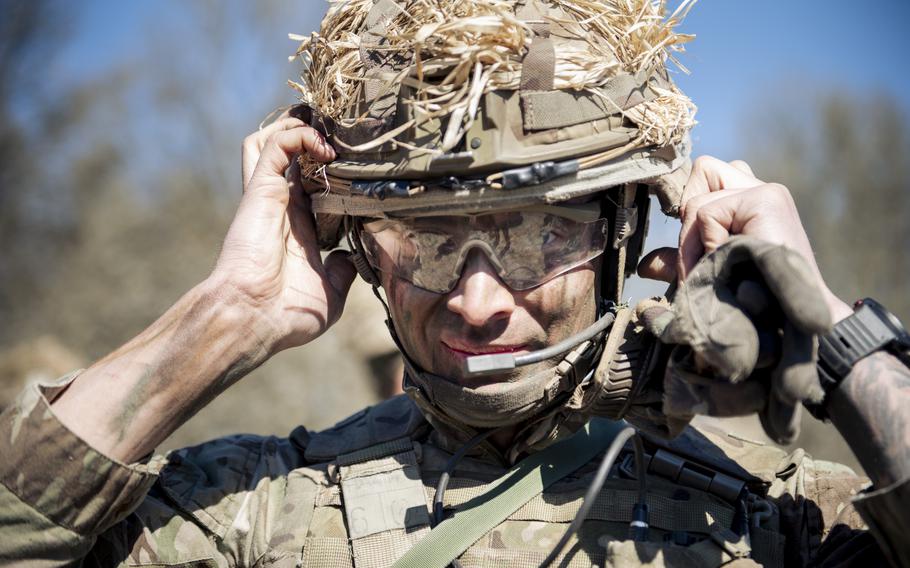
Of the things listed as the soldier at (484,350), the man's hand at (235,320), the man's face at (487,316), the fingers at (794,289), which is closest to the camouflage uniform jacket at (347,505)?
the soldier at (484,350)

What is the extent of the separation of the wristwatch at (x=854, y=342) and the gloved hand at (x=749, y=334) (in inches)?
8.5

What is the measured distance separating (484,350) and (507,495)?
527 millimetres

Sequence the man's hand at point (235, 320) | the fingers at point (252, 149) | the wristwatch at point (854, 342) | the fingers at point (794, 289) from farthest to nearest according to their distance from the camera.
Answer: the fingers at point (252, 149) → the man's hand at point (235, 320) → the wristwatch at point (854, 342) → the fingers at point (794, 289)

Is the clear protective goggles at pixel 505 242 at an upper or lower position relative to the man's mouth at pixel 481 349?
upper

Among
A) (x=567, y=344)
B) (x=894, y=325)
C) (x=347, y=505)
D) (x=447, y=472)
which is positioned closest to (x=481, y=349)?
(x=567, y=344)

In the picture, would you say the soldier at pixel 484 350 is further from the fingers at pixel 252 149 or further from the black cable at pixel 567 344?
the fingers at pixel 252 149

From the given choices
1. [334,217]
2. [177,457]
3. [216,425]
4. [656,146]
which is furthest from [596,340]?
[216,425]

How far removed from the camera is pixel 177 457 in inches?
122

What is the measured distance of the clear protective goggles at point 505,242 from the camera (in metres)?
2.64

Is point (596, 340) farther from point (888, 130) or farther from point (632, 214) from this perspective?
point (888, 130)

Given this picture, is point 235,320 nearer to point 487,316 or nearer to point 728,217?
point 487,316

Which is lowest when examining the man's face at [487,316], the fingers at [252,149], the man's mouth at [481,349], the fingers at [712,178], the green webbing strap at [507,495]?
the green webbing strap at [507,495]

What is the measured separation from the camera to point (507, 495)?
288cm

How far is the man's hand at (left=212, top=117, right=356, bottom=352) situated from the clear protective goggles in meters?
0.43
